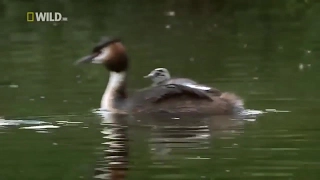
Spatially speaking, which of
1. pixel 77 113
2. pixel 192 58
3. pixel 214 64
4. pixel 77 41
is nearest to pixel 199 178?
pixel 77 113

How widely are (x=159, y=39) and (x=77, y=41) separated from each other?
2.02 metres

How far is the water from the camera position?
10.0 metres

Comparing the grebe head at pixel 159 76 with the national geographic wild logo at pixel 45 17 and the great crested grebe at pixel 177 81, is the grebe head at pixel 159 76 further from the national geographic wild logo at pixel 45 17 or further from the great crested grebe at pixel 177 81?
the national geographic wild logo at pixel 45 17

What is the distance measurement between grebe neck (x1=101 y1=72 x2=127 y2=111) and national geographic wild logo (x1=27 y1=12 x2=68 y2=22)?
1629 cm

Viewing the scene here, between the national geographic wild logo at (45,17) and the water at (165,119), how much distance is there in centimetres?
174

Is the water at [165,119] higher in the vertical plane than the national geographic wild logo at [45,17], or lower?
lower

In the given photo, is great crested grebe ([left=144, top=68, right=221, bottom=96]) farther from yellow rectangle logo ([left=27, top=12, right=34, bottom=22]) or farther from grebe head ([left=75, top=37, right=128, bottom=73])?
yellow rectangle logo ([left=27, top=12, right=34, bottom=22])

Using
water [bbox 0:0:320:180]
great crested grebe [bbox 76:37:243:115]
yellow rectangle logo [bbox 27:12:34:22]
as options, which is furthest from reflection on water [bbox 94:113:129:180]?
yellow rectangle logo [bbox 27:12:34:22]

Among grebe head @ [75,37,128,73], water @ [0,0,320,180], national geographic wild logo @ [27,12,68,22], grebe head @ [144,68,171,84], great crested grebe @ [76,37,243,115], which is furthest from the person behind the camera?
national geographic wild logo @ [27,12,68,22]

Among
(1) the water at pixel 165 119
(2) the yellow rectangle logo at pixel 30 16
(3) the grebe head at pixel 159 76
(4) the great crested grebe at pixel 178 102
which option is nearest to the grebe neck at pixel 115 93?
(4) the great crested grebe at pixel 178 102

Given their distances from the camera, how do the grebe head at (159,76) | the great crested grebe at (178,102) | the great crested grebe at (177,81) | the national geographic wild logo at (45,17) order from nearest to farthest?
the great crested grebe at (178,102) → the great crested grebe at (177,81) → the grebe head at (159,76) → the national geographic wild logo at (45,17)

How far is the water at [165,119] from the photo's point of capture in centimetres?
1000

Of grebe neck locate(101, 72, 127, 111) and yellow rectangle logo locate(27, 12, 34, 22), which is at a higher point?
yellow rectangle logo locate(27, 12, 34, 22)

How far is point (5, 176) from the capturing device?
9.69 m
